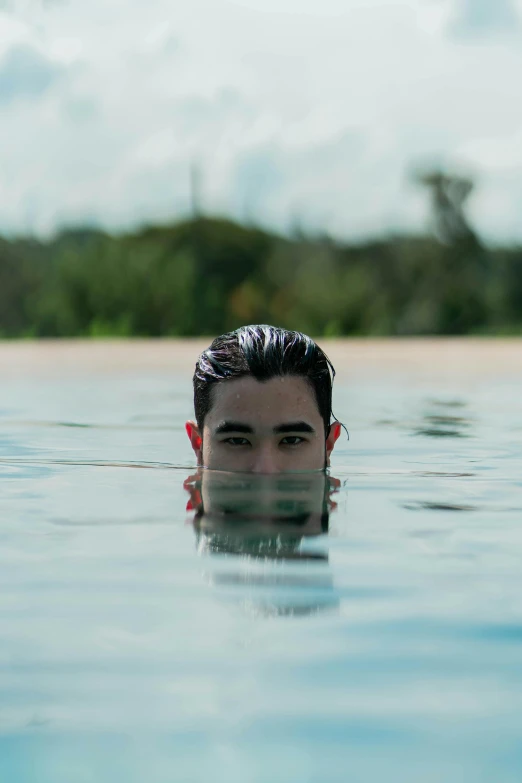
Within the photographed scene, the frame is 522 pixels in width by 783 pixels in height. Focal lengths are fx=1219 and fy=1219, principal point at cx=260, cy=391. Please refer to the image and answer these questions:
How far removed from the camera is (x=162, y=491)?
4391mm

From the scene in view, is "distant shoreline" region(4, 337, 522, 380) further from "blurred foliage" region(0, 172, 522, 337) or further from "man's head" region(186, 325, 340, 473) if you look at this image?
"man's head" region(186, 325, 340, 473)

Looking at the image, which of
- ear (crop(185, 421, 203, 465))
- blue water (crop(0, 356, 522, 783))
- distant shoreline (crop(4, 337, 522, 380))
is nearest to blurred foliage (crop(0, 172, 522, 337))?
distant shoreline (crop(4, 337, 522, 380))

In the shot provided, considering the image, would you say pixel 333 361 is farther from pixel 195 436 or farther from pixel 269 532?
pixel 269 532

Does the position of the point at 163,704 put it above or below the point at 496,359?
above

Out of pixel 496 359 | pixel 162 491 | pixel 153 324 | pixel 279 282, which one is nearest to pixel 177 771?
pixel 162 491

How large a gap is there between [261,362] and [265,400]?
7.3 inches

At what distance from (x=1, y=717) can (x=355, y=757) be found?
1.79 ft

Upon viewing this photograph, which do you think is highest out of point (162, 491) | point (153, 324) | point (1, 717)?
point (1, 717)

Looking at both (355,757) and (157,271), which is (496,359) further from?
(355,757)

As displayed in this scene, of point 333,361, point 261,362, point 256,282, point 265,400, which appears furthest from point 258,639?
point 256,282

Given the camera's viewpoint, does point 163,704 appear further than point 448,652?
No

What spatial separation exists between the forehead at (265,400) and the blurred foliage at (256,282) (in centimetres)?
2409

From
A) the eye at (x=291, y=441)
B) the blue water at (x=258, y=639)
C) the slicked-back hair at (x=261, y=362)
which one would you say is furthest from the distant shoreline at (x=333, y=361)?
the blue water at (x=258, y=639)

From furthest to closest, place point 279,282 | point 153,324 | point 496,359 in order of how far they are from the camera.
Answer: point 279,282 → point 153,324 → point 496,359
